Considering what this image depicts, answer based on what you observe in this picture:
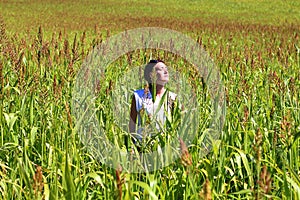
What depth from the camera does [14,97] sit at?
400cm

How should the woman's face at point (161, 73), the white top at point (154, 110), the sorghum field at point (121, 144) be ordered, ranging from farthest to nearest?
1. the woman's face at point (161, 73)
2. the white top at point (154, 110)
3. the sorghum field at point (121, 144)

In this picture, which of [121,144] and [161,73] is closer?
[121,144]

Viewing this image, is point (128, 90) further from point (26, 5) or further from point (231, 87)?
point (26, 5)

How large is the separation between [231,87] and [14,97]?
82.8 inches

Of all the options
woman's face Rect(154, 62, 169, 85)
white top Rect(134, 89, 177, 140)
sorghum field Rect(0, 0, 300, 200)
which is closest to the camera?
sorghum field Rect(0, 0, 300, 200)

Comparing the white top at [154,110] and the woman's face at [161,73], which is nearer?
the white top at [154,110]

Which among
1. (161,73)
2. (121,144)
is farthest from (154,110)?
(121,144)

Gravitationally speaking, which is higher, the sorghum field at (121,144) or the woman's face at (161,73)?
the woman's face at (161,73)

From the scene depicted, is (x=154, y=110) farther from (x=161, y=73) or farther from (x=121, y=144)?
(x=121, y=144)

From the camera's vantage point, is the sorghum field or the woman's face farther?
the woman's face

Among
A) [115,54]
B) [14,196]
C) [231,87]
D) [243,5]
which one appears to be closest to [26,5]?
[243,5]

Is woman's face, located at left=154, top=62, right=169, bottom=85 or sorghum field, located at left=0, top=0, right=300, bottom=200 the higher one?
woman's face, located at left=154, top=62, right=169, bottom=85

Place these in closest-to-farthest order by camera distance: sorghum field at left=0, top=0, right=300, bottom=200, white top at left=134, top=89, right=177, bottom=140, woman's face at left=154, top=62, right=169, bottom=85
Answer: sorghum field at left=0, top=0, right=300, bottom=200
white top at left=134, top=89, right=177, bottom=140
woman's face at left=154, top=62, right=169, bottom=85

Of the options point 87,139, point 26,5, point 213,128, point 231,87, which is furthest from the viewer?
point 26,5
